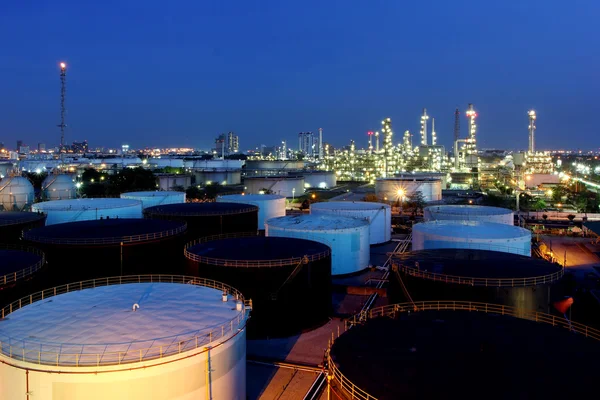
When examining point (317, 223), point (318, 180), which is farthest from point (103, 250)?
point (318, 180)

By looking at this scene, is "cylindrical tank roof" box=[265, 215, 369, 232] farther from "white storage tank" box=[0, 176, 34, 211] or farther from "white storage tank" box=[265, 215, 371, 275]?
"white storage tank" box=[0, 176, 34, 211]

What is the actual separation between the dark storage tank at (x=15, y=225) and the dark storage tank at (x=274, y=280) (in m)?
10.8

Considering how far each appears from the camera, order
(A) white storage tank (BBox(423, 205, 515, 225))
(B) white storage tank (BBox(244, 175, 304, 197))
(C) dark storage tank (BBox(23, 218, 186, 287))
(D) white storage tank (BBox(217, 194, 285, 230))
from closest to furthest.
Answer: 1. (C) dark storage tank (BBox(23, 218, 186, 287))
2. (A) white storage tank (BBox(423, 205, 515, 225))
3. (D) white storage tank (BBox(217, 194, 285, 230))
4. (B) white storage tank (BBox(244, 175, 304, 197))

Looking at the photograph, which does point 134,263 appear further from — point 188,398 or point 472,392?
point 472,392

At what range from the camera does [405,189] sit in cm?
5775

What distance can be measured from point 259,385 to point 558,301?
10209 millimetres

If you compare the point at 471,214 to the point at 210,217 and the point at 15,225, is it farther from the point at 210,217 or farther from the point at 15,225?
the point at 15,225

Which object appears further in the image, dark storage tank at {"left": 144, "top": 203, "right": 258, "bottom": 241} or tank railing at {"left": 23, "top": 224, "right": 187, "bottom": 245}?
dark storage tank at {"left": 144, "top": 203, "right": 258, "bottom": 241}

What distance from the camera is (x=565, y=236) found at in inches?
1628

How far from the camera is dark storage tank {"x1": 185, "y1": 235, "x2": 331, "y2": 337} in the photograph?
59.0 feet

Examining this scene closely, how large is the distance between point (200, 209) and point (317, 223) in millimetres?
8130

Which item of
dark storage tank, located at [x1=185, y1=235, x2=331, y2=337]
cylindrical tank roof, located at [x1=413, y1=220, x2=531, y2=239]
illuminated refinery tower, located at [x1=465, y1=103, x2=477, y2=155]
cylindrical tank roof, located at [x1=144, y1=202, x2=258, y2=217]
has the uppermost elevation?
illuminated refinery tower, located at [x1=465, y1=103, x2=477, y2=155]

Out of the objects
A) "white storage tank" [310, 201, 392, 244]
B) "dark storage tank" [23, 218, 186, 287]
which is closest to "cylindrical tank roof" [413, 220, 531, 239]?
"white storage tank" [310, 201, 392, 244]

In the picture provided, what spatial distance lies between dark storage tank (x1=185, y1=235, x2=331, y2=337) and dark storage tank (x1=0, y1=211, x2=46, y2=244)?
10810 mm
